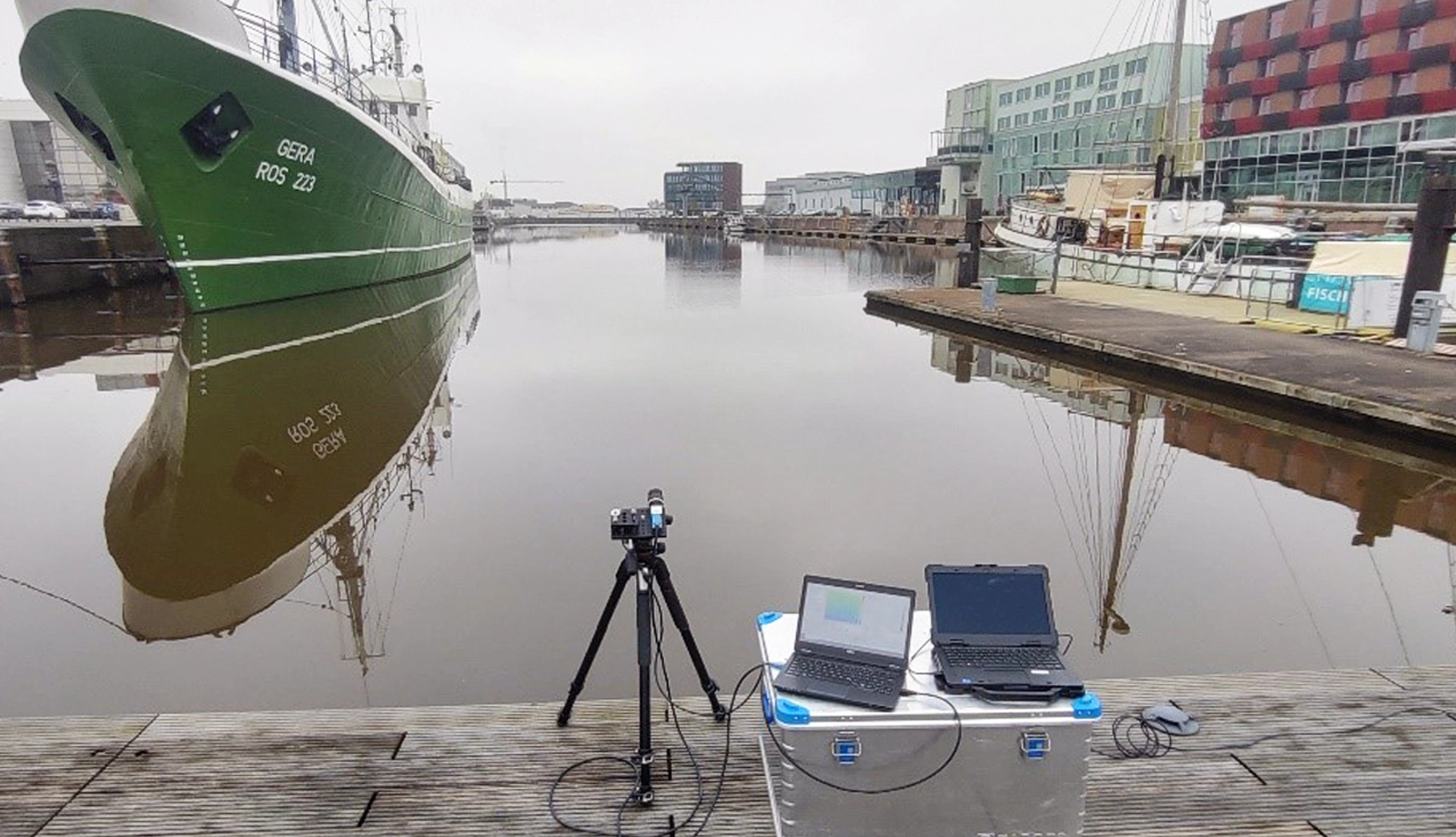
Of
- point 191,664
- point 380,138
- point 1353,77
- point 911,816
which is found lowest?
point 191,664

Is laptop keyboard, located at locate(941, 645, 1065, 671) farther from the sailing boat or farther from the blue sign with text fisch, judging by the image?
the sailing boat

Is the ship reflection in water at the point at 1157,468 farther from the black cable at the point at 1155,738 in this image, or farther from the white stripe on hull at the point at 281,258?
the white stripe on hull at the point at 281,258

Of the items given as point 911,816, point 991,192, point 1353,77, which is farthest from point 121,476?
point 991,192

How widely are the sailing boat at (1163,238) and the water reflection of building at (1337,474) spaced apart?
9867 mm

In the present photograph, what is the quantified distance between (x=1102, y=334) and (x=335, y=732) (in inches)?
510

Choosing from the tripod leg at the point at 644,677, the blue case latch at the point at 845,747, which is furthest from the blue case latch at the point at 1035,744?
the tripod leg at the point at 644,677

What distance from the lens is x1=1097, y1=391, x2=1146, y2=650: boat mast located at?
5.07 m

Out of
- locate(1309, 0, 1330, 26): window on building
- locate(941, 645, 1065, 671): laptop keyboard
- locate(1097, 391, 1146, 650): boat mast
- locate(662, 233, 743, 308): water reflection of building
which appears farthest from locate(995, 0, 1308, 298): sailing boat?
locate(1309, 0, 1330, 26): window on building

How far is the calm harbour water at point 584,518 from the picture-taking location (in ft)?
15.7

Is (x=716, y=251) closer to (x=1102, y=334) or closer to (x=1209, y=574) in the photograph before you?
(x=1102, y=334)

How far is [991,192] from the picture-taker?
66250 millimetres

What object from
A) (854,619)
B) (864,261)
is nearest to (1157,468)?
(854,619)

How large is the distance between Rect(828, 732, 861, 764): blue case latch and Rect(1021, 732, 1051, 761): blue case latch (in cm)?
49

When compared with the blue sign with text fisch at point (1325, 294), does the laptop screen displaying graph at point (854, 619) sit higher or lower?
lower
